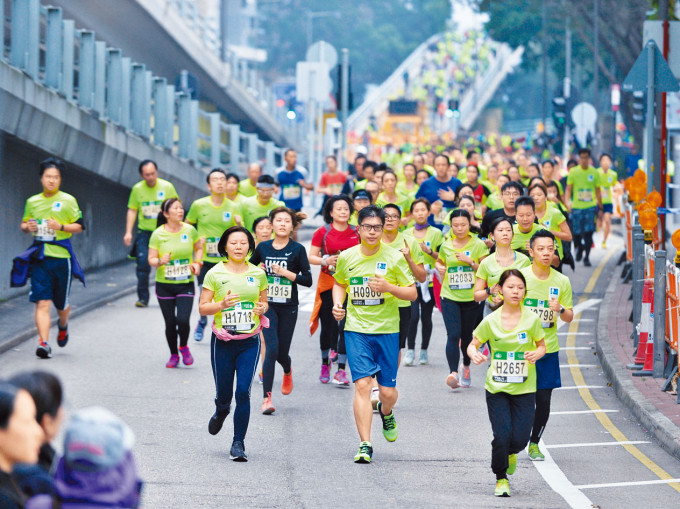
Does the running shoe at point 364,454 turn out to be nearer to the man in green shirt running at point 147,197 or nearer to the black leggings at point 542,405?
the black leggings at point 542,405

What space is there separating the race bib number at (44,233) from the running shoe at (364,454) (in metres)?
5.32

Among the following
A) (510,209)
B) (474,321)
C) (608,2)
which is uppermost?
(608,2)

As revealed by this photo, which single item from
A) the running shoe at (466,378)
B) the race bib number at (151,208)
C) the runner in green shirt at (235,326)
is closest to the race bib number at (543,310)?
the runner in green shirt at (235,326)

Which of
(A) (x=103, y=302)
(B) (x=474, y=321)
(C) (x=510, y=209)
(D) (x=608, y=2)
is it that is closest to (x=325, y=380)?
(B) (x=474, y=321)

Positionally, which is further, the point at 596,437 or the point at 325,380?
the point at 325,380

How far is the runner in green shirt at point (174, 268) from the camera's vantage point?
12766 millimetres

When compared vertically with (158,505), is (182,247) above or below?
above

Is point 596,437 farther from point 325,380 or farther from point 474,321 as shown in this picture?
point 325,380

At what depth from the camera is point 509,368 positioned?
8.26 meters

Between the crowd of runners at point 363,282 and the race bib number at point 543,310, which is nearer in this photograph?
the crowd of runners at point 363,282

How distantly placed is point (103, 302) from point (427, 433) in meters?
8.50

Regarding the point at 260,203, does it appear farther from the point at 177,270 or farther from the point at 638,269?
the point at 638,269

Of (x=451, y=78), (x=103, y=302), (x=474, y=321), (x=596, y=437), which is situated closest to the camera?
(x=596, y=437)

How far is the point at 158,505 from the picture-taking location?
302 inches
